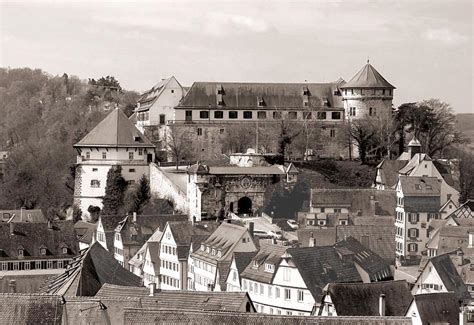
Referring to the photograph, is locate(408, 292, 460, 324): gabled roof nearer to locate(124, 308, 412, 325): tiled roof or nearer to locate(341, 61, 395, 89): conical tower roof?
locate(124, 308, 412, 325): tiled roof

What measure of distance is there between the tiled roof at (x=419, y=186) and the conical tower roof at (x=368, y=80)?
589 inches

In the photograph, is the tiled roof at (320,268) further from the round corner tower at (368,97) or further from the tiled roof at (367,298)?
the round corner tower at (368,97)

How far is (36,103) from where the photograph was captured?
10312 cm

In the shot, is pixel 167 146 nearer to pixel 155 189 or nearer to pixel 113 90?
pixel 155 189

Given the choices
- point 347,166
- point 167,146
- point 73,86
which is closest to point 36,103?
point 73,86

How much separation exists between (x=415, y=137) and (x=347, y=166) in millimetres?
5716

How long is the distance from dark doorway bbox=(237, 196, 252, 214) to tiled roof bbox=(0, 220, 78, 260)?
12.7 m

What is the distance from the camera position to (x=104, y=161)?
67.5m

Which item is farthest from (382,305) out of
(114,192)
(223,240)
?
(114,192)

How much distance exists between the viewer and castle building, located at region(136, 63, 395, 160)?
71.0m

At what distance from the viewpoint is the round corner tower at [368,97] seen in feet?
234

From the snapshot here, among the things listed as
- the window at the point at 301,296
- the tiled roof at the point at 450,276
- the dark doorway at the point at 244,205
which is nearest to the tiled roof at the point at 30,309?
the window at the point at 301,296

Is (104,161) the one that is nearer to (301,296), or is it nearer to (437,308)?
(301,296)

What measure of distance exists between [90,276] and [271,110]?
39.5 metres
